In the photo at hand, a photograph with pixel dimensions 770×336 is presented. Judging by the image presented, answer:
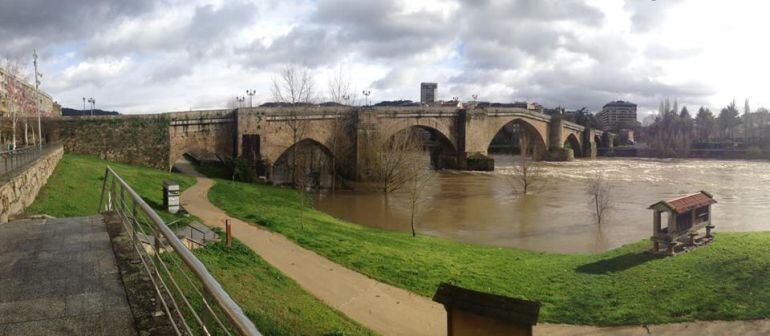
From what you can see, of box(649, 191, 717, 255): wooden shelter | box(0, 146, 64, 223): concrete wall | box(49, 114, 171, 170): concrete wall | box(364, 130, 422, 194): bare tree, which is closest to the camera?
box(0, 146, 64, 223): concrete wall

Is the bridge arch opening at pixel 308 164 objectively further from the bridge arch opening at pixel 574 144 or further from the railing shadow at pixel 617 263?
the bridge arch opening at pixel 574 144

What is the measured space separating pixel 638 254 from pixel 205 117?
28.0 m

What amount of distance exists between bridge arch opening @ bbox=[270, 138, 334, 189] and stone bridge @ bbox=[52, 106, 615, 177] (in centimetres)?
95

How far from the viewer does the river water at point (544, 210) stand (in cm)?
2183

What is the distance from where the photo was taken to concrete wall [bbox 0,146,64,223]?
9557mm

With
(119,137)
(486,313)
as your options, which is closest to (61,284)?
(486,313)

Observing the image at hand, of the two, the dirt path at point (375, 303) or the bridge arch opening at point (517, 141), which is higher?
the bridge arch opening at point (517, 141)

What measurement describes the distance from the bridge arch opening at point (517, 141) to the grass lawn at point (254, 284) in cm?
4743

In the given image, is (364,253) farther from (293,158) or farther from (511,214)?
(293,158)

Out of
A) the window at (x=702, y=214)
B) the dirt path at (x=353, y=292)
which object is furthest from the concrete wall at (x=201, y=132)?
the window at (x=702, y=214)

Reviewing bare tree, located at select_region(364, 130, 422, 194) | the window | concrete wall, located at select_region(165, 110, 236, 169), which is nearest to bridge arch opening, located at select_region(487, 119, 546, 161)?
bare tree, located at select_region(364, 130, 422, 194)

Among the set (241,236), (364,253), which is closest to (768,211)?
(364,253)

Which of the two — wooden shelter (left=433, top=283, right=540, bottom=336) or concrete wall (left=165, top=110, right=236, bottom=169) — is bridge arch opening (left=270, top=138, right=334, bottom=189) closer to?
concrete wall (left=165, top=110, right=236, bottom=169)

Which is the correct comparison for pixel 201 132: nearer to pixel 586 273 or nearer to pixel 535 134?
pixel 586 273
